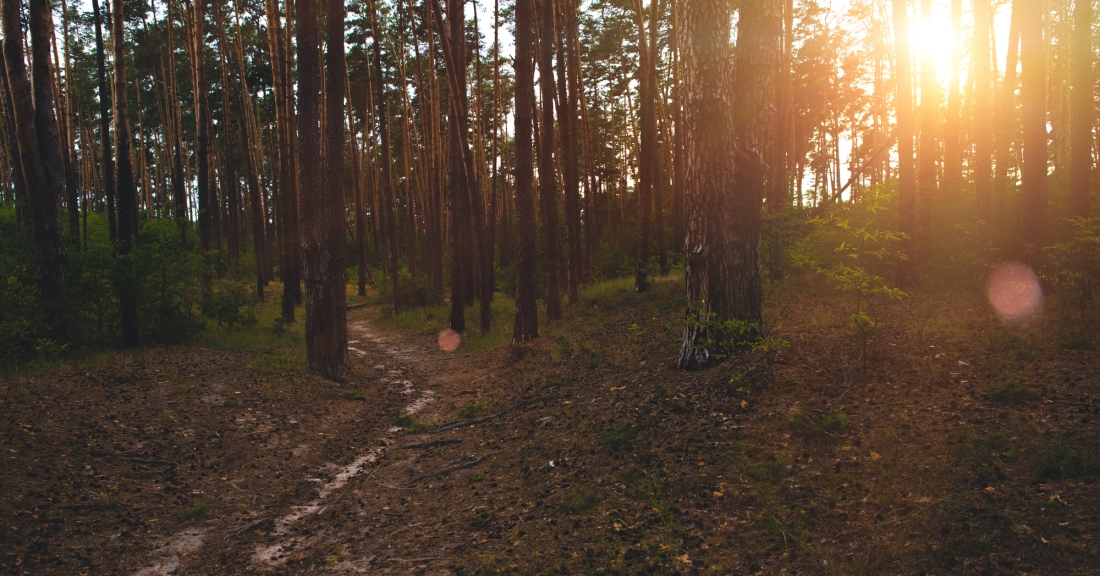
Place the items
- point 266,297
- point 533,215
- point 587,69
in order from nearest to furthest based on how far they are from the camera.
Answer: point 533,215, point 266,297, point 587,69

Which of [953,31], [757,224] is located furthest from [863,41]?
[757,224]

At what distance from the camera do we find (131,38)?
96.8 feet

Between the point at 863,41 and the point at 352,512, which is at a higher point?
the point at 863,41

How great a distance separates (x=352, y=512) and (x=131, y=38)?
113 feet

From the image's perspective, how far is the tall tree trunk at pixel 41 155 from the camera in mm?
8938

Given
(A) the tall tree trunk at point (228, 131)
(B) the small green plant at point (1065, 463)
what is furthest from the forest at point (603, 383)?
(A) the tall tree trunk at point (228, 131)

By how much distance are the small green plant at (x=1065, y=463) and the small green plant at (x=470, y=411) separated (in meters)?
6.14

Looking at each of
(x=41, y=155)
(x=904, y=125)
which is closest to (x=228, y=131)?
(x=41, y=155)

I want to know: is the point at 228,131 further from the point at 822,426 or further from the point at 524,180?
the point at 822,426

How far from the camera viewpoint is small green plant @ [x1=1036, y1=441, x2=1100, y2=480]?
3.72m

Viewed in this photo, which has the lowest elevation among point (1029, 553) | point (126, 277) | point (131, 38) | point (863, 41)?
point (1029, 553)

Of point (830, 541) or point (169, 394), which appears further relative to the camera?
point (169, 394)

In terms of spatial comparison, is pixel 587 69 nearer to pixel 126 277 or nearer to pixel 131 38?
pixel 131 38

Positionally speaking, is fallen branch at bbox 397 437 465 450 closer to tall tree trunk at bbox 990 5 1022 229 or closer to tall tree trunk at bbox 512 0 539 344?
tall tree trunk at bbox 512 0 539 344
